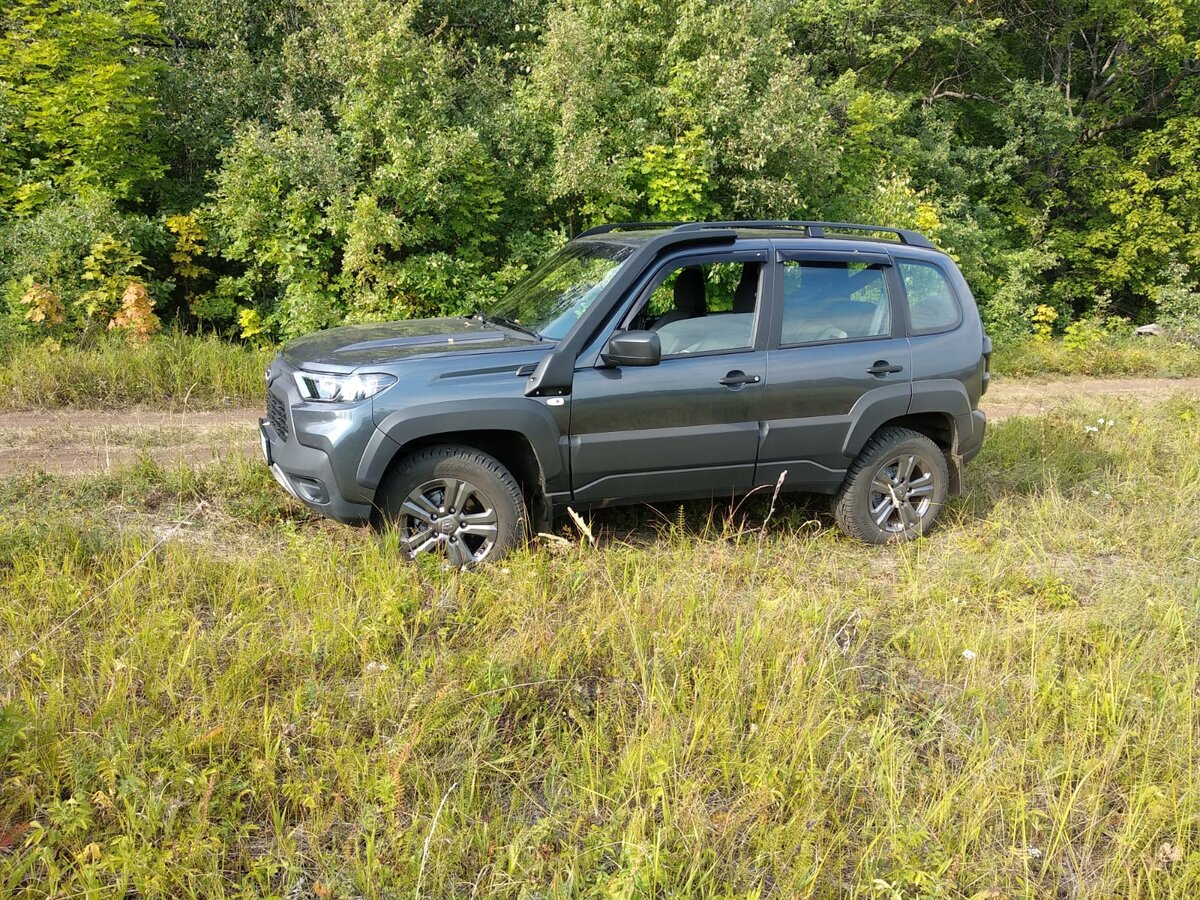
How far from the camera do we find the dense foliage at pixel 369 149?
33.6 ft

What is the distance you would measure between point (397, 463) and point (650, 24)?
9.62 metres

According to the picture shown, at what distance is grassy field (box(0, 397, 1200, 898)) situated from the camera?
295cm

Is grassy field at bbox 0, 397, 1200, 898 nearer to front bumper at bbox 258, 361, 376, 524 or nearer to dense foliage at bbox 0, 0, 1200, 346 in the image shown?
front bumper at bbox 258, 361, 376, 524

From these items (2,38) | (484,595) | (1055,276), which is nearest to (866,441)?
(484,595)

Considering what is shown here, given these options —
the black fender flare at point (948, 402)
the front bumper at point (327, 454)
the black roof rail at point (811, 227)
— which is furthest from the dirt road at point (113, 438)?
the black fender flare at point (948, 402)

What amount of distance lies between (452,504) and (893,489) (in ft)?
9.21

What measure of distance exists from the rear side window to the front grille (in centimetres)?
381

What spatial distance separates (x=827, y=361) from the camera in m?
5.62

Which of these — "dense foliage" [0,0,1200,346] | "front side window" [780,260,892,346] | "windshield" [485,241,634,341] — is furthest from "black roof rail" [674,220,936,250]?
"dense foliage" [0,0,1200,346]

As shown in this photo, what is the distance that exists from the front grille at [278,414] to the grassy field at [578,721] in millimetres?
583

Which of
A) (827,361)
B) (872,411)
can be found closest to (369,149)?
(827,361)

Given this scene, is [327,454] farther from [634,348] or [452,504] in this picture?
[634,348]

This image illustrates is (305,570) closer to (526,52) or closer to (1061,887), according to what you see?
(1061,887)

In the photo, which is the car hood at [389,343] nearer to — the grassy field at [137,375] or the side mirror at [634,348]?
the side mirror at [634,348]
